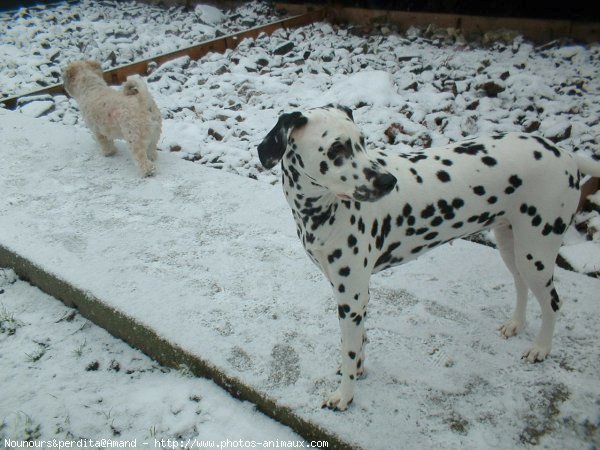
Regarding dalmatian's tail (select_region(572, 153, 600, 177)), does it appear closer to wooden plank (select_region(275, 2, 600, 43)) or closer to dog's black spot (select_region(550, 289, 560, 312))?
dog's black spot (select_region(550, 289, 560, 312))

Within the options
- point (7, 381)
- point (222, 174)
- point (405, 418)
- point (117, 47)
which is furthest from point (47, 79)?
point (405, 418)

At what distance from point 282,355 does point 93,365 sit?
3.84 feet

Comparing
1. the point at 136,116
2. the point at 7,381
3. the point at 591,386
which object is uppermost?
the point at 136,116

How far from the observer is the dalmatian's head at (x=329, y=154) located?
2.04 meters

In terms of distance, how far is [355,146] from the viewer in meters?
2.10

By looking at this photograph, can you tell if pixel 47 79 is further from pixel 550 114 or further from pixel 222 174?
pixel 550 114

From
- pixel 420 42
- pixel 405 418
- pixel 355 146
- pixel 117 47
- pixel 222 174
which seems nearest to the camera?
pixel 355 146

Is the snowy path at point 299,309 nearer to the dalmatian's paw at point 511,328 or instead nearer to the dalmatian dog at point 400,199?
the dalmatian's paw at point 511,328

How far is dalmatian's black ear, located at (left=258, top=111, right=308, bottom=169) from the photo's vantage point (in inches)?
Result: 80.6

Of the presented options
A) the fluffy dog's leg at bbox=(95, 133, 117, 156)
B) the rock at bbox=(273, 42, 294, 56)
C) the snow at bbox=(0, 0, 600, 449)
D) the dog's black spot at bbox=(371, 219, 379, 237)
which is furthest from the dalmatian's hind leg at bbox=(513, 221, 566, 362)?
the rock at bbox=(273, 42, 294, 56)

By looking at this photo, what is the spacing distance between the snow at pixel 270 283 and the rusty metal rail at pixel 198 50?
0.45 metres

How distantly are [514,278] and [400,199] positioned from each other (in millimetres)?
978

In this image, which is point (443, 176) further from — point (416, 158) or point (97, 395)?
point (97, 395)

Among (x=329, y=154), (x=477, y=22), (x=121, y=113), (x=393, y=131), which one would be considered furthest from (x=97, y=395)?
(x=477, y=22)
